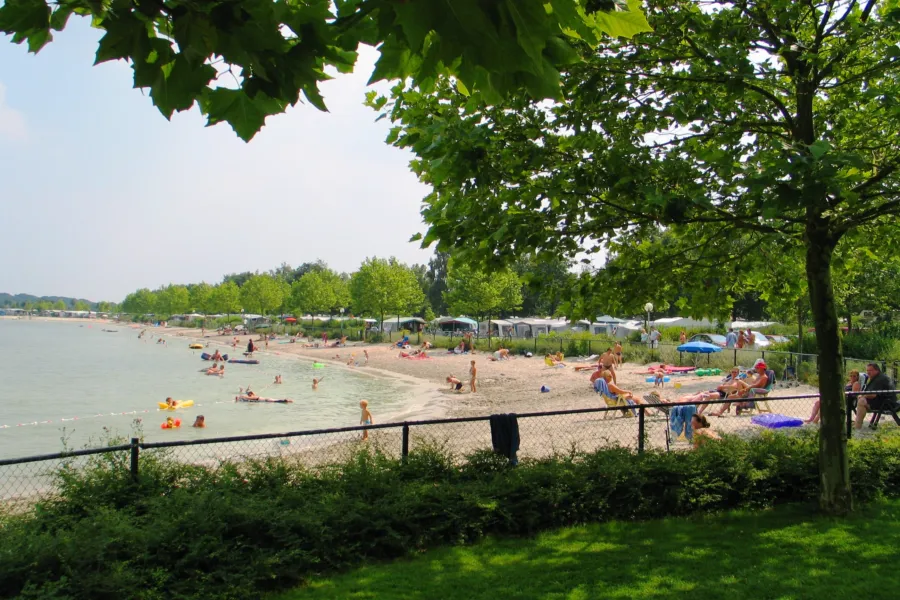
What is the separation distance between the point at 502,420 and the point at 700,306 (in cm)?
303

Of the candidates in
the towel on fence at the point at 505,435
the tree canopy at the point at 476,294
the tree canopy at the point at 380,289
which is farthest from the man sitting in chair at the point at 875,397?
the tree canopy at the point at 380,289

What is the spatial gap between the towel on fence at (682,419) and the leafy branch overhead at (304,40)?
11064 mm

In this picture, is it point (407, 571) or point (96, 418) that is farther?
point (96, 418)

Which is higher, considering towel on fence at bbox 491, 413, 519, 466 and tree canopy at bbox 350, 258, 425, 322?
tree canopy at bbox 350, 258, 425, 322

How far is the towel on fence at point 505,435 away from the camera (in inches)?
311

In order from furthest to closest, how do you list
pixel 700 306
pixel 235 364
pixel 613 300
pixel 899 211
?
pixel 235 364, pixel 700 306, pixel 613 300, pixel 899 211

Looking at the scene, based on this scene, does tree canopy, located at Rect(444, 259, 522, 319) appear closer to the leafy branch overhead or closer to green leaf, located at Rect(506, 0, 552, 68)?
the leafy branch overhead

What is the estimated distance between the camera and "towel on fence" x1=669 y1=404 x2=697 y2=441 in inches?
485

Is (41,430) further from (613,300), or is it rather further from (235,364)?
(235,364)

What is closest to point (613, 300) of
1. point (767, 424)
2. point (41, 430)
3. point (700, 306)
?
point (700, 306)

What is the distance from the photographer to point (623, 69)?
21.4 ft

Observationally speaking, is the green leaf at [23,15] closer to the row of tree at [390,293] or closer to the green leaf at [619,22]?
the green leaf at [619,22]

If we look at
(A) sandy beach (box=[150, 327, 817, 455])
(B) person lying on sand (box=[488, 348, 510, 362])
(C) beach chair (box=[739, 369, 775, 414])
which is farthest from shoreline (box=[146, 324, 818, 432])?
(B) person lying on sand (box=[488, 348, 510, 362])

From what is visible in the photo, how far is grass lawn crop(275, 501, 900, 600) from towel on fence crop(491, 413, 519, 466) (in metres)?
1.48
